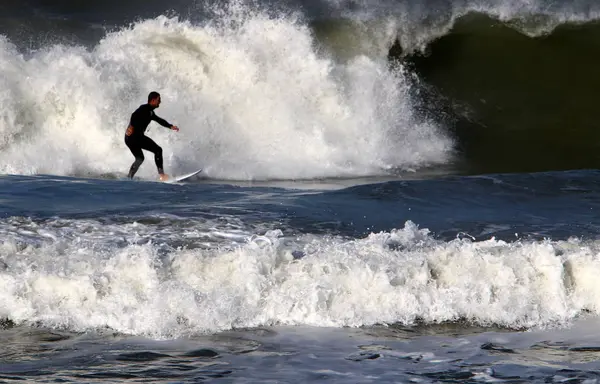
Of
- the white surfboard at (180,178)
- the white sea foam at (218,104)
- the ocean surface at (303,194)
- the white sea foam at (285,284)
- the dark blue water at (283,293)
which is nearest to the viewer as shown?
the dark blue water at (283,293)

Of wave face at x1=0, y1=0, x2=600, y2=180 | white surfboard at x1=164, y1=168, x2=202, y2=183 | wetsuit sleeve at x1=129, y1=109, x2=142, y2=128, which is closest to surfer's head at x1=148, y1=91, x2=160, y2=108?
wetsuit sleeve at x1=129, y1=109, x2=142, y2=128

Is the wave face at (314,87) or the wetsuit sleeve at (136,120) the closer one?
the wetsuit sleeve at (136,120)

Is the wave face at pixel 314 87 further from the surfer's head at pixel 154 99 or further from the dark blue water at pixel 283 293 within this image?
the dark blue water at pixel 283 293

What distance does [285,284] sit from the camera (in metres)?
6.40

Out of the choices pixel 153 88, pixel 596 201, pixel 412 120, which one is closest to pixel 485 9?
pixel 412 120

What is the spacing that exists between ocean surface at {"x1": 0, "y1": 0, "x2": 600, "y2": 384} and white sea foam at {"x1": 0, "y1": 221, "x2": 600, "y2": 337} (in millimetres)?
17

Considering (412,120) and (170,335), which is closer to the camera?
(170,335)

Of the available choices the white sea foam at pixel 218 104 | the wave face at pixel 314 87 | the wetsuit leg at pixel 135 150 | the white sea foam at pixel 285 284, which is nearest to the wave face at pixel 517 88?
the wave face at pixel 314 87

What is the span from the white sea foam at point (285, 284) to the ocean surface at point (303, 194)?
0.7 inches

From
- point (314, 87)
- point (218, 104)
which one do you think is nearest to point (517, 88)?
point (314, 87)

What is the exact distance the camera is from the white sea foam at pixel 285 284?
599cm

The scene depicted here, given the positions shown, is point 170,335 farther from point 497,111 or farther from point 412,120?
point 497,111

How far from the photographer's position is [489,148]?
15.0 metres

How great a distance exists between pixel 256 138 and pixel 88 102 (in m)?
2.55
